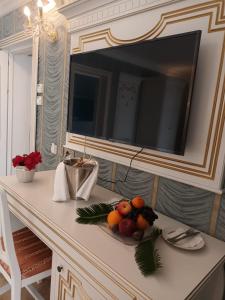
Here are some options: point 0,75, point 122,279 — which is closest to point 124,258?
point 122,279

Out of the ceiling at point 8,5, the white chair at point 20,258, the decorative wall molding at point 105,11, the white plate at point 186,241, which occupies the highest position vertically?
the ceiling at point 8,5

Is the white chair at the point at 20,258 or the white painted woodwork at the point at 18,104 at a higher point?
the white painted woodwork at the point at 18,104

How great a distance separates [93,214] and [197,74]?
0.87 meters

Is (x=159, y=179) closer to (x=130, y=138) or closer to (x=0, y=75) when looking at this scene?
(x=130, y=138)

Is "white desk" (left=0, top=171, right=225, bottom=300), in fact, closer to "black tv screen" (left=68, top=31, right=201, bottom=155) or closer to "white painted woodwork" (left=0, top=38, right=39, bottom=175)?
"black tv screen" (left=68, top=31, right=201, bottom=155)

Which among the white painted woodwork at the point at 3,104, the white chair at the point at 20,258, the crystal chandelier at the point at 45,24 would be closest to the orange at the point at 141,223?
the white chair at the point at 20,258

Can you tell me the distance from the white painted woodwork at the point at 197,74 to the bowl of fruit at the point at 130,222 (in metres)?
0.31

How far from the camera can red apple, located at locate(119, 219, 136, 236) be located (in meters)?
0.94

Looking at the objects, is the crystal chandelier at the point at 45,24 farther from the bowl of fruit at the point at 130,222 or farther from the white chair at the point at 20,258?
the bowl of fruit at the point at 130,222

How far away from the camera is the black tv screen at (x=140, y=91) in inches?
41.3

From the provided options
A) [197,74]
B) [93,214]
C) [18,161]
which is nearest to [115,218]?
[93,214]

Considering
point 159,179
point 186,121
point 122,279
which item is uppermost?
point 186,121

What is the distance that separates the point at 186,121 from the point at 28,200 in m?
0.96

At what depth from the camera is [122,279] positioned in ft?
2.48
